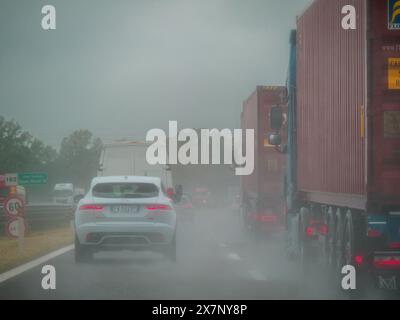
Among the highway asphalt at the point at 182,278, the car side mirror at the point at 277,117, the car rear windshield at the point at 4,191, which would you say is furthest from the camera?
the car rear windshield at the point at 4,191

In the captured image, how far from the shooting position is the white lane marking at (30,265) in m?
15.2

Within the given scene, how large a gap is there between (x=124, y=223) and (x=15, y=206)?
17.7ft

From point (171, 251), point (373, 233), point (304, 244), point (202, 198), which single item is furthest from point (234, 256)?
point (202, 198)

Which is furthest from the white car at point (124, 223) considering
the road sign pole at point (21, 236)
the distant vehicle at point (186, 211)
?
the distant vehicle at point (186, 211)

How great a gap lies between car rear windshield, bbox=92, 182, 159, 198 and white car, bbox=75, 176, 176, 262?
0.06 feet

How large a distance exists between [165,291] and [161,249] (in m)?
4.34

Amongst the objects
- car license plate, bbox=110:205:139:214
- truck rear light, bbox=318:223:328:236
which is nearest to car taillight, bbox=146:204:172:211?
car license plate, bbox=110:205:139:214

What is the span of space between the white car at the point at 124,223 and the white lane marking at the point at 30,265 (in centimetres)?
102

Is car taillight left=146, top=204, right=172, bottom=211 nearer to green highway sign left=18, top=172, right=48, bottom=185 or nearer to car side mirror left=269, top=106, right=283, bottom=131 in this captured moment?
car side mirror left=269, top=106, right=283, bottom=131

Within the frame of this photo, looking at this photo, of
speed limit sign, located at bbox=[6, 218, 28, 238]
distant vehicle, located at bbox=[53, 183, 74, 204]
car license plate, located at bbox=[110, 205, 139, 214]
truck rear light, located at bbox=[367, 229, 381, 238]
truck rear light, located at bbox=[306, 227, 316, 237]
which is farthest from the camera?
distant vehicle, located at bbox=[53, 183, 74, 204]

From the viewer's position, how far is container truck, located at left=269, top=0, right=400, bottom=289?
11.1 meters

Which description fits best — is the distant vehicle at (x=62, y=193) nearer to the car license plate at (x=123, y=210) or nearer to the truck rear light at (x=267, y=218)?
the truck rear light at (x=267, y=218)
